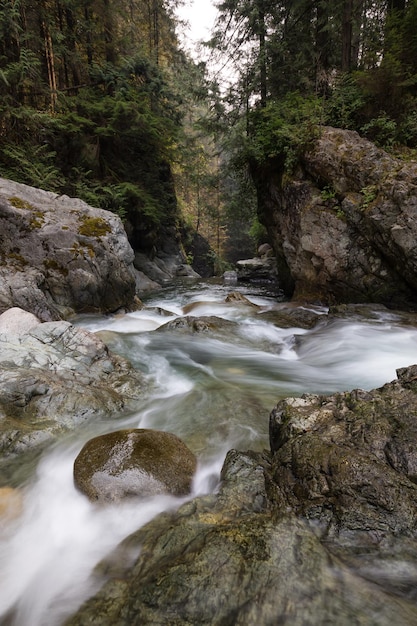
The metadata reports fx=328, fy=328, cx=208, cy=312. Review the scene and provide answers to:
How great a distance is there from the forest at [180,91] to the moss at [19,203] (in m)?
3.00

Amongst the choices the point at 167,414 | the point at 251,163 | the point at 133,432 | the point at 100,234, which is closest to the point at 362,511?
the point at 133,432

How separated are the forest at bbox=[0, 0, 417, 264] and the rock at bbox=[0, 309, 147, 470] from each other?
8.05m

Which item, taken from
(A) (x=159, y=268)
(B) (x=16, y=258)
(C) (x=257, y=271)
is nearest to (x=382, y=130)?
(C) (x=257, y=271)

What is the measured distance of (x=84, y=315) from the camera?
8.16m

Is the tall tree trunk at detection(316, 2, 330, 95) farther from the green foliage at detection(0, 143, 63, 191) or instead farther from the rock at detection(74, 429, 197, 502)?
the rock at detection(74, 429, 197, 502)

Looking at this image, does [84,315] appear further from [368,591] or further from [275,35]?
[275,35]

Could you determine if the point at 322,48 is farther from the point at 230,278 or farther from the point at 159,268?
the point at 159,268

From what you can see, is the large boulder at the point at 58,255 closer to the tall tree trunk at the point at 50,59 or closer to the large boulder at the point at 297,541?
the large boulder at the point at 297,541

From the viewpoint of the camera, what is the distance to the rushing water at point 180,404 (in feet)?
7.10

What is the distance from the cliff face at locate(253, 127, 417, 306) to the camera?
25.5 feet

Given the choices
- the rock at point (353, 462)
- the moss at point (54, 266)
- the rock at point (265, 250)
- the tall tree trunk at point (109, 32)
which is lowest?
the rock at point (353, 462)

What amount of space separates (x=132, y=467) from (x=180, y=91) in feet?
53.4

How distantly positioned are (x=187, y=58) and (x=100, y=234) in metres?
16.1

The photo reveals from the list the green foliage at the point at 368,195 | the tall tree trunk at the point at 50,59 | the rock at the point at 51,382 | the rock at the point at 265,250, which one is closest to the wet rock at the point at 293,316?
the green foliage at the point at 368,195
